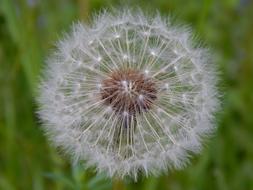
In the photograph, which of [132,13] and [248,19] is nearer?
[132,13]

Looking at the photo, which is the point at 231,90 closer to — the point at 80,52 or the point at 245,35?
the point at 245,35

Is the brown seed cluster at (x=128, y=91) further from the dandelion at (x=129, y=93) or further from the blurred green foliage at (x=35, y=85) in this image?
the blurred green foliage at (x=35, y=85)

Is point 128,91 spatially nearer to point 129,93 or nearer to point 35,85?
point 129,93

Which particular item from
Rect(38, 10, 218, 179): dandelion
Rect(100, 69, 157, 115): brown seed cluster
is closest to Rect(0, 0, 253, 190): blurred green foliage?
Rect(38, 10, 218, 179): dandelion

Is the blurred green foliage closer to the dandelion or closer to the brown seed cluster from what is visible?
the dandelion

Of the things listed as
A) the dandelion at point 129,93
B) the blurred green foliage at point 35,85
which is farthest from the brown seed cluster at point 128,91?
the blurred green foliage at point 35,85

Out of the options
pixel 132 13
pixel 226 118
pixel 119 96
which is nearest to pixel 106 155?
pixel 119 96

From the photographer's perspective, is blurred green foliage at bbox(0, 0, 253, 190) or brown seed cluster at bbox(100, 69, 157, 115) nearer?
brown seed cluster at bbox(100, 69, 157, 115)
